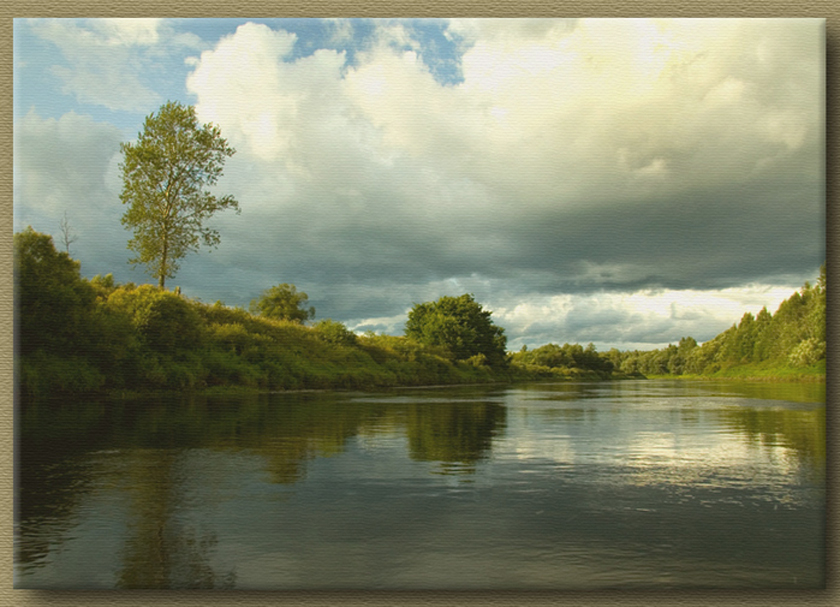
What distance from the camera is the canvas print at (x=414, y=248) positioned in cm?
554

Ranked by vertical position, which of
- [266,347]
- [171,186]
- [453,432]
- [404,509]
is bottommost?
[404,509]

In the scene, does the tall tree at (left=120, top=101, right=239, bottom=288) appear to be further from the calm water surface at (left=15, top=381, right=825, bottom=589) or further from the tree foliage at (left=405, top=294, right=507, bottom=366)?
the tree foliage at (left=405, top=294, right=507, bottom=366)

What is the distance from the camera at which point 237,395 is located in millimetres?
17578

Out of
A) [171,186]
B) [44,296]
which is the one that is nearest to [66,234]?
[44,296]

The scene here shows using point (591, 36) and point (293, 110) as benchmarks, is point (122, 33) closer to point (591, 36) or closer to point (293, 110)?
point (293, 110)

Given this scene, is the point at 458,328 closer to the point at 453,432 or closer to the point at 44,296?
the point at 453,432

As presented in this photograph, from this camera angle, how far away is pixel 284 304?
10.7 m

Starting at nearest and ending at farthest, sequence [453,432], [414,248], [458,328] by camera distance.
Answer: [414,248]
[453,432]
[458,328]

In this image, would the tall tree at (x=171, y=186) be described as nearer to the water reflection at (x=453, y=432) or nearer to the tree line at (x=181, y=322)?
the tree line at (x=181, y=322)

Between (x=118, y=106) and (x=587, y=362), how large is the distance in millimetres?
14975

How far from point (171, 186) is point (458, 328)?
9.15 metres

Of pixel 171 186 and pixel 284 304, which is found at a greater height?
pixel 171 186

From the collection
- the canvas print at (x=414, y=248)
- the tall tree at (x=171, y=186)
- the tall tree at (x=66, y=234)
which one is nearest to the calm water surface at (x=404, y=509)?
the canvas print at (x=414, y=248)

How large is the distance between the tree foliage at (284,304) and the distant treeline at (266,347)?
0.24 ft
